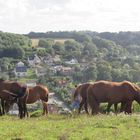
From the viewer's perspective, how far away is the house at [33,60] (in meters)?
140

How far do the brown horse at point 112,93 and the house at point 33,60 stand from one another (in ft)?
389

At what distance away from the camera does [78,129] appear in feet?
50.4

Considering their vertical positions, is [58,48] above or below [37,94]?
below

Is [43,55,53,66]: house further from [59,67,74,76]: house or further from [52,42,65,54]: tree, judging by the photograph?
[59,67,74,76]: house

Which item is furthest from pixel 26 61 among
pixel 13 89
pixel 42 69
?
pixel 13 89

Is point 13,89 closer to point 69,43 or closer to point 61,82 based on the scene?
point 61,82

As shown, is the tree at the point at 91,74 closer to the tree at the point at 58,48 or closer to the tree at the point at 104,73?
the tree at the point at 104,73

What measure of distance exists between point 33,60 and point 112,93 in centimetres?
12028

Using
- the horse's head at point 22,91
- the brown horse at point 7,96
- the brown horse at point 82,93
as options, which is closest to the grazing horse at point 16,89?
the horse's head at point 22,91

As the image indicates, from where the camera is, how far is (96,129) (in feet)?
50.6

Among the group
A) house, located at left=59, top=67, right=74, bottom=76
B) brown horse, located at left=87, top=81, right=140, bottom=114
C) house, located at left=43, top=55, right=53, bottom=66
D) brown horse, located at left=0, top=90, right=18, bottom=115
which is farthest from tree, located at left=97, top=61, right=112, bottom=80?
brown horse, located at left=0, top=90, right=18, bottom=115

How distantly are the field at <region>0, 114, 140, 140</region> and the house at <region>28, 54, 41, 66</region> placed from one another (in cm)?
12288

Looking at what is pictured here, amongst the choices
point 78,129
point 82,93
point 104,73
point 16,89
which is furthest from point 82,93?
point 104,73

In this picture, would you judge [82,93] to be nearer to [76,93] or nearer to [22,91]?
[76,93]
